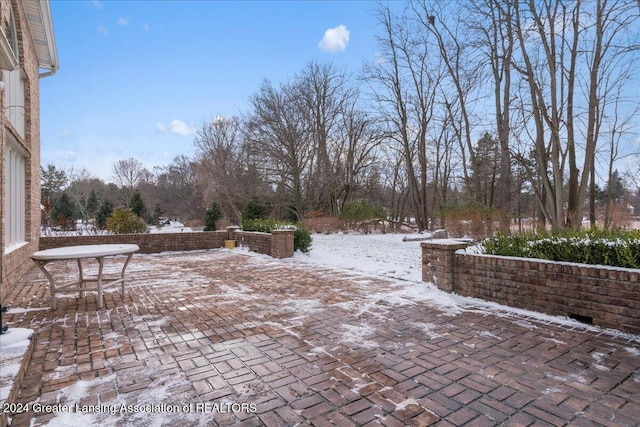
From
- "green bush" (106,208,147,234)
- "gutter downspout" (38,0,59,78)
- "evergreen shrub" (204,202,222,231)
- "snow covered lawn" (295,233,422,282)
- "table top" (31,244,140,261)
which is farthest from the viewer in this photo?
"evergreen shrub" (204,202,222,231)

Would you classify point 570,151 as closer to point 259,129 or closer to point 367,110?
point 367,110

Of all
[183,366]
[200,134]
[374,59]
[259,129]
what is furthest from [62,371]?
[200,134]

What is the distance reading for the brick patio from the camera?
6.51 feet

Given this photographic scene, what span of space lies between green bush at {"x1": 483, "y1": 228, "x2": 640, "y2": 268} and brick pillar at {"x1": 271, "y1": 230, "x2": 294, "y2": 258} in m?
5.10

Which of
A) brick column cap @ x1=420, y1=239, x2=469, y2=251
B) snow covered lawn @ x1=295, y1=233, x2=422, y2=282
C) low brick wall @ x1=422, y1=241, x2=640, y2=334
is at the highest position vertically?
brick column cap @ x1=420, y1=239, x2=469, y2=251

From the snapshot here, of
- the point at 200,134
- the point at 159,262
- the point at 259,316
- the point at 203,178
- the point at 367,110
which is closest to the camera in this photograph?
the point at 259,316

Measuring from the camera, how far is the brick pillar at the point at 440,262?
4770mm

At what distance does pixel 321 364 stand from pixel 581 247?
3.12 metres

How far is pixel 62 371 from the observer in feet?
8.23

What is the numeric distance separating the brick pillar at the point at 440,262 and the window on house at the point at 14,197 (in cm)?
620

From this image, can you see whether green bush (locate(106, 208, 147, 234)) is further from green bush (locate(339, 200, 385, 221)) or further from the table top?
green bush (locate(339, 200, 385, 221))

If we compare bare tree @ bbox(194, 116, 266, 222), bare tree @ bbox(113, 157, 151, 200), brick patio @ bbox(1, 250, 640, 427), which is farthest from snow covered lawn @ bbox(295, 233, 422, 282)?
bare tree @ bbox(113, 157, 151, 200)

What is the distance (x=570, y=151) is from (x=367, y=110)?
10708mm

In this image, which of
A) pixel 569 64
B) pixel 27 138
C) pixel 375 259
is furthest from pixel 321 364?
pixel 569 64
